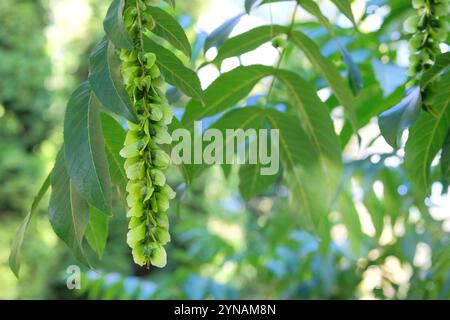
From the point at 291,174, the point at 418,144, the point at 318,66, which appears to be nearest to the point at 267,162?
the point at 291,174

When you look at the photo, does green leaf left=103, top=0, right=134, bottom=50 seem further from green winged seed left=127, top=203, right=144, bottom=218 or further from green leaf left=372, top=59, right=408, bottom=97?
green leaf left=372, top=59, right=408, bottom=97

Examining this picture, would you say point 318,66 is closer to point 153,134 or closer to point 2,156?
point 153,134

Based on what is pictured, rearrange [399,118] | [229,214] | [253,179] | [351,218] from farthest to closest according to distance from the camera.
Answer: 1. [229,214]
2. [351,218]
3. [253,179]
4. [399,118]

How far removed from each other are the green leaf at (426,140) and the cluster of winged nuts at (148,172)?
33cm

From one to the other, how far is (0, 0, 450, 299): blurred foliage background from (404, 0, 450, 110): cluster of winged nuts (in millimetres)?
174

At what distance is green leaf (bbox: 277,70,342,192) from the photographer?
97 centimetres

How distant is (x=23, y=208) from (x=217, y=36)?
6.11 meters

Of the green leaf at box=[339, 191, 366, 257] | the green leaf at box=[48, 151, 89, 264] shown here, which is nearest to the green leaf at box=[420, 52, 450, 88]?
the green leaf at box=[48, 151, 89, 264]

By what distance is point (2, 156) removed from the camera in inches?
259

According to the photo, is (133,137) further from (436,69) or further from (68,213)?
(436,69)

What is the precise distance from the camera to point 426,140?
2.52ft

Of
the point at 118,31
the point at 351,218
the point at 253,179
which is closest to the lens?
the point at 118,31

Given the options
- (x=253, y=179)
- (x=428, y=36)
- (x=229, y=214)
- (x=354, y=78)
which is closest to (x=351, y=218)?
(x=253, y=179)

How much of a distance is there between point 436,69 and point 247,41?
33 centimetres
